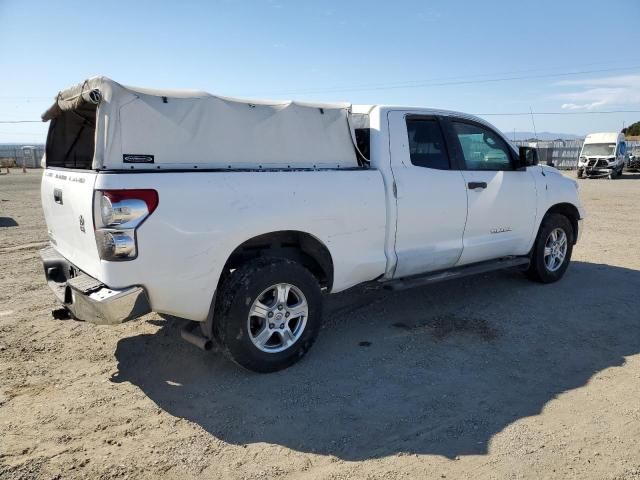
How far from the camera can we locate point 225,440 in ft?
10.1

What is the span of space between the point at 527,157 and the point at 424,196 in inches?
66.7

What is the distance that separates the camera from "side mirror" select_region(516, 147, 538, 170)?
557 cm

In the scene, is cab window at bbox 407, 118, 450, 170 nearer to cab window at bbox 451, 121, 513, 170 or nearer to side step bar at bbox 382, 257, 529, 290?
cab window at bbox 451, 121, 513, 170

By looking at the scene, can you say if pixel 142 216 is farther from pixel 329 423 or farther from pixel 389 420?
pixel 389 420

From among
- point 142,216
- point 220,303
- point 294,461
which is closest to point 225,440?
point 294,461

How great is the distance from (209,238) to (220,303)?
0.51 m

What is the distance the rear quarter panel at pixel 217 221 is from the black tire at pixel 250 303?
15cm

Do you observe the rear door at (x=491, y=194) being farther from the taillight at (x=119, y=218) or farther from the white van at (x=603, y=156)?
the white van at (x=603, y=156)

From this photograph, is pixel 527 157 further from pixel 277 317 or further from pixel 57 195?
pixel 57 195

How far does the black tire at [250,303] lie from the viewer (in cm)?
362

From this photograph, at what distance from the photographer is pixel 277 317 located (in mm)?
3920

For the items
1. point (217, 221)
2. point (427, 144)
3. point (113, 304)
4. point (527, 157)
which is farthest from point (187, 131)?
point (527, 157)

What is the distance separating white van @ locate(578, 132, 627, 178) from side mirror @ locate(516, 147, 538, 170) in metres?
26.5

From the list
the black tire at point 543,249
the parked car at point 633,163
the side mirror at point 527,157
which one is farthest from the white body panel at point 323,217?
the parked car at point 633,163
